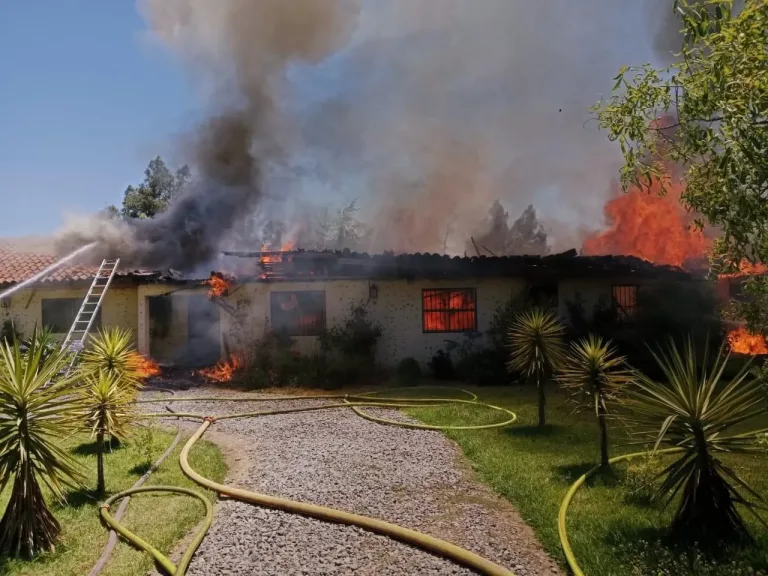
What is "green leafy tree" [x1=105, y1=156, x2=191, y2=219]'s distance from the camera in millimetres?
35938

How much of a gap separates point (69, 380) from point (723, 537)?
5958 millimetres

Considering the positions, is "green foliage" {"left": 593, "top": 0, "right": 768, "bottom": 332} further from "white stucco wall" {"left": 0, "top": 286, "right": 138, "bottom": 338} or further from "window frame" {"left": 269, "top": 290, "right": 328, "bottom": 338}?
"white stucco wall" {"left": 0, "top": 286, "right": 138, "bottom": 338}

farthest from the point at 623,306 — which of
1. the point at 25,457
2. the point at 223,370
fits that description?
the point at 25,457

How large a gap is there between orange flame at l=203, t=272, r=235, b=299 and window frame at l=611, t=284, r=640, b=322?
11.8m

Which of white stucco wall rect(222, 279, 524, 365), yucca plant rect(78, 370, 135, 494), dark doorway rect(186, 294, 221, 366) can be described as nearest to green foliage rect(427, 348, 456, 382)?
white stucco wall rect(222, 279, 524, 365)

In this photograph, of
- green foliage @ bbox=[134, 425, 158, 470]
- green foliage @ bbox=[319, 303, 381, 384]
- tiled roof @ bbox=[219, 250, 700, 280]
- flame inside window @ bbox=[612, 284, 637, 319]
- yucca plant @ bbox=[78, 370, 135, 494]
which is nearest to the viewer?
yucca plant @ bbox=[78, 370, 135, 494]

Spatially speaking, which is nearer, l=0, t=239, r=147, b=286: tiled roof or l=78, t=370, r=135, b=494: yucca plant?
l=78, t=370, r=135, b=494: yucca plant

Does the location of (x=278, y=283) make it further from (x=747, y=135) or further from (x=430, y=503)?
(x=747, y=135)

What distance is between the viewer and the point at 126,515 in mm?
5688

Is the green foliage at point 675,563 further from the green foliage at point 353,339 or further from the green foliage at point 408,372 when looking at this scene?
the green foliage at point 353,339

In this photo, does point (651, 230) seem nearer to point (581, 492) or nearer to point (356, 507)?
point (581, 492)

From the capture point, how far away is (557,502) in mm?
5605

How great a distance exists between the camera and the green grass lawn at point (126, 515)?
15.1 ft

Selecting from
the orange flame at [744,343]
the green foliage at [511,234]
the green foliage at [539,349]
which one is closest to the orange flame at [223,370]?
the green foliage at [539,349]
